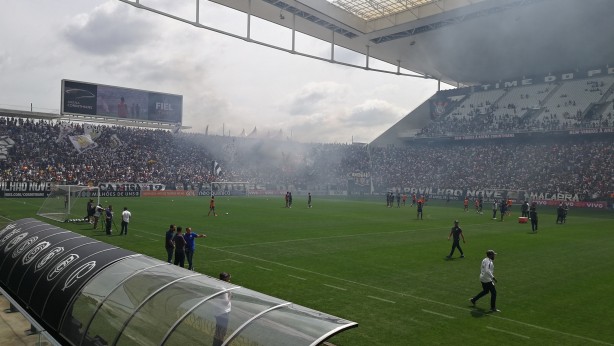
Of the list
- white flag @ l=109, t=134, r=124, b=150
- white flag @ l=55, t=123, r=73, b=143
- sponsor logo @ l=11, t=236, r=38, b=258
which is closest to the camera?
sponsor logo @ l=11, t=236, r=38, b=258

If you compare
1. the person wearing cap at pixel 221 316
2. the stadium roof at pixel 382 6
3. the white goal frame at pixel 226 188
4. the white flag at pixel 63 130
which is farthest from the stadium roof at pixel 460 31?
the white flag at pixel 63 130

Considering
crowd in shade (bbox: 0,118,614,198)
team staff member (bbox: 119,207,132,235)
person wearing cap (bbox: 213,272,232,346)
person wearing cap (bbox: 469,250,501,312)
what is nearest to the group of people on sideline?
team staff member (bbox: 119,207,132,235)

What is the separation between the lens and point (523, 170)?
5716 centimetres

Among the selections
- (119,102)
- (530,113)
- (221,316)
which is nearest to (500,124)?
(530,113)

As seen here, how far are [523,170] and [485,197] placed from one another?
6.53m

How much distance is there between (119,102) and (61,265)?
2298 inches

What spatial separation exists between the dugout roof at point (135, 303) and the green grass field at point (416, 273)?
392 centimetres

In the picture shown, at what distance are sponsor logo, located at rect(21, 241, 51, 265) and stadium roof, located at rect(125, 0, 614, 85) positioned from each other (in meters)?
18.0

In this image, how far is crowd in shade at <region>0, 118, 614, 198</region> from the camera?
51.0 m

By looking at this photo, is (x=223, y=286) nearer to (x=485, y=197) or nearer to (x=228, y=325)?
(x=228, y=325)

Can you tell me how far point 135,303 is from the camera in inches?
245

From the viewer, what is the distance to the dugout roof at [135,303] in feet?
15.9

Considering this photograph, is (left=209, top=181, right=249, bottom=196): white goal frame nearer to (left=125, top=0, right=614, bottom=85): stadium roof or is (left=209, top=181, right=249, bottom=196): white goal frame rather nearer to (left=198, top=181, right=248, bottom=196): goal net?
(left=198, top=181, right=248, bottom=196): goal net

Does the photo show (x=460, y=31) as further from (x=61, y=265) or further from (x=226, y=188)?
(x=61, y=265)
